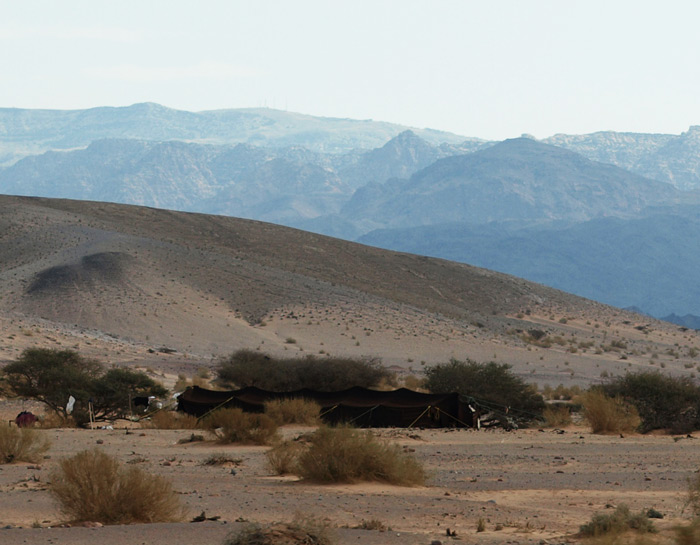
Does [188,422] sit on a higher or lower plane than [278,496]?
lower

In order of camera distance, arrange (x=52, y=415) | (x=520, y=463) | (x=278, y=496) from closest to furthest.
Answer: (x=278, y=496) < (x=520, y=463) < (x=52, y=415)

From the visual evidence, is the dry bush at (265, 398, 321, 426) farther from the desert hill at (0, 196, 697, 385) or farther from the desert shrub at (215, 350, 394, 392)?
the desert hill at (0, 196, 697, 385)

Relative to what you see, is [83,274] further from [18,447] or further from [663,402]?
[18,447]

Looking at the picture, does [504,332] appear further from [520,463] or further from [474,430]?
[520,463]

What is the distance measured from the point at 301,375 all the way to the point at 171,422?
11216mm

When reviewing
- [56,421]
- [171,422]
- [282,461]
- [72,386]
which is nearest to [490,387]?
[171,422]

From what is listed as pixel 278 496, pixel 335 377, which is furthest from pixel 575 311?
pixel 278 496

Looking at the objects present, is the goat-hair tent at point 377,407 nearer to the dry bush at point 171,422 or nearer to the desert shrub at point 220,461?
the dry bush at point 171,422

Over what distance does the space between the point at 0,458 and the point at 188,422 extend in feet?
33.9

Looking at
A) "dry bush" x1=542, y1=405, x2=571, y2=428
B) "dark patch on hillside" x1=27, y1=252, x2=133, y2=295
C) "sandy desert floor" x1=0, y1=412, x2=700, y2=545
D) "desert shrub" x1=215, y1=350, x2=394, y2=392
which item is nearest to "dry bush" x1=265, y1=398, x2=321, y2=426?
"sandy desert floor" x1=0, y1=412, x2=700, y2=545

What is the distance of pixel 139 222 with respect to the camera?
100750 millimetres

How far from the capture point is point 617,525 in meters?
11.1

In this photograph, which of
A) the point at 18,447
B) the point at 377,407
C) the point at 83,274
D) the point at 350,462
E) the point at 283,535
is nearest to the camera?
the point at 283,535

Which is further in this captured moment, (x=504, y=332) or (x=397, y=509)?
(x=504, y=332)
